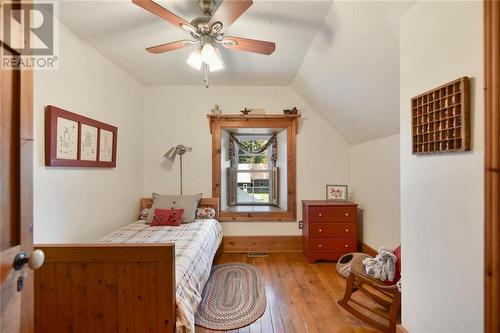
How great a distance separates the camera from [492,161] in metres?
0.84

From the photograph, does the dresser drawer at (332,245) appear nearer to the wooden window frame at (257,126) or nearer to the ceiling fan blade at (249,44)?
the wooden window frame at (257,126)

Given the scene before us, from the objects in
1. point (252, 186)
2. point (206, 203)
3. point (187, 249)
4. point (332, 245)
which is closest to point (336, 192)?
point (332, 245)

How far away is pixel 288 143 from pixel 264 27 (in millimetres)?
1804

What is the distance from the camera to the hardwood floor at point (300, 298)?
188 cm

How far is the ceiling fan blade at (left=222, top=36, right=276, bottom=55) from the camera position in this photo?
71.6 inches

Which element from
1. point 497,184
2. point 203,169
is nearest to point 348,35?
point 497,184

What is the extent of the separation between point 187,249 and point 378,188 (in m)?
2.24

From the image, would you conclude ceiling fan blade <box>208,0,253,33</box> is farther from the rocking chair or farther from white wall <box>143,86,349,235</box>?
the rocking chair

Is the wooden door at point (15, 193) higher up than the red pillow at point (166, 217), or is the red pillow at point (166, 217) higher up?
the wooden door at point (15, 193)

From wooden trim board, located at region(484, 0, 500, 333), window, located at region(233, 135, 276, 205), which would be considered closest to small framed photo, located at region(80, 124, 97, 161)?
window, located at region(233, 135, 276, 205)

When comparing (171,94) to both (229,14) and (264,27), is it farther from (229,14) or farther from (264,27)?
(229,14)

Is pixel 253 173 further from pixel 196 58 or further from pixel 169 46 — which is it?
pixel 169 46

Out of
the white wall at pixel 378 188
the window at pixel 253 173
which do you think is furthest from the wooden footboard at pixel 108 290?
the window at pixel 253 173

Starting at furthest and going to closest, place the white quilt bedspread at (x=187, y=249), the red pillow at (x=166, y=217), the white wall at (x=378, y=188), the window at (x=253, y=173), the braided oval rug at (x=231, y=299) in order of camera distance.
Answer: the window at (x=253, y=173) → the red pillow at (x=166, y=217) → the white wall at (x=378, y=188) → the braided oval rug at (x=231, y=299) → the white quilt bedspread at (x=187, y=249)
